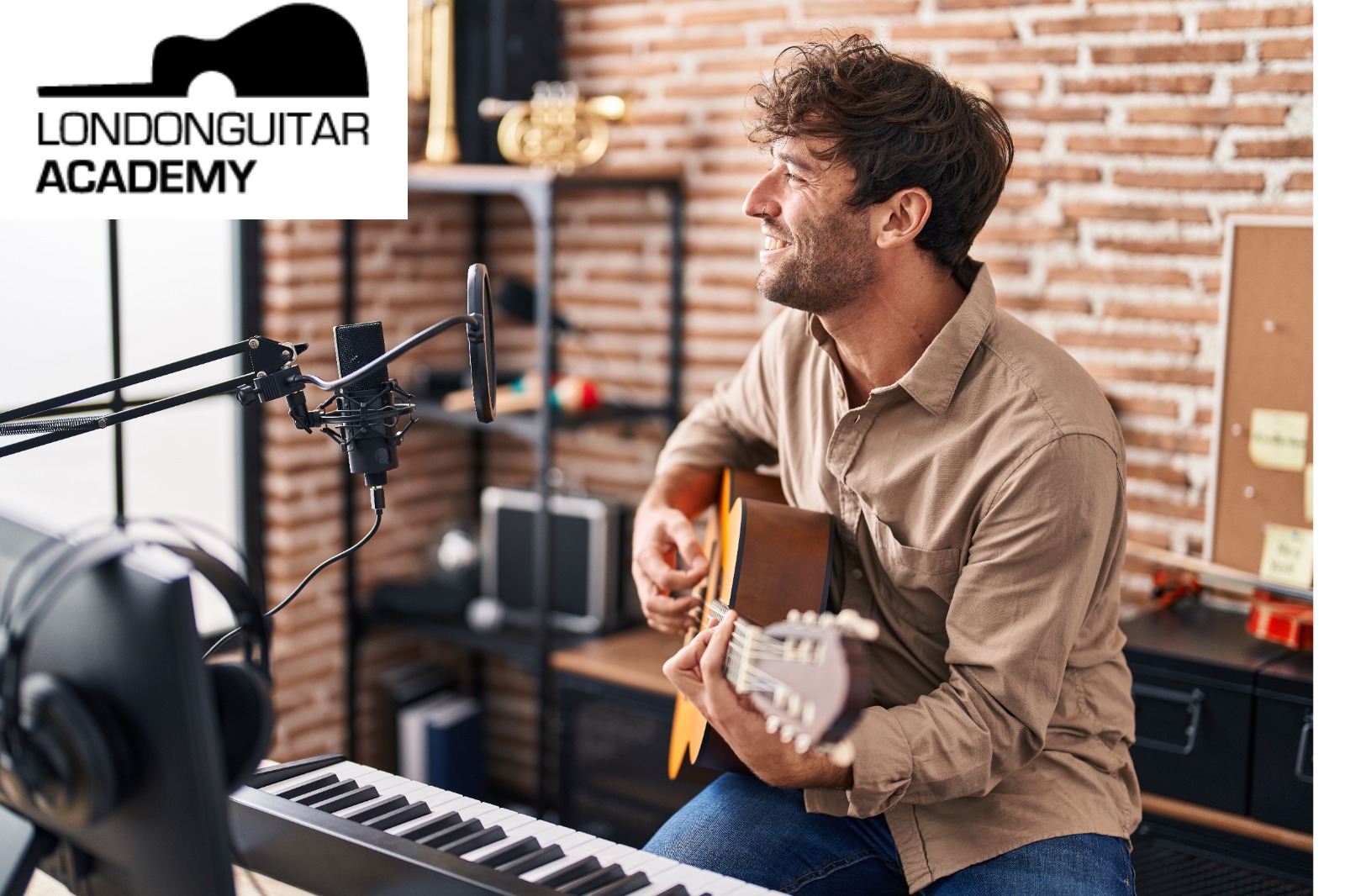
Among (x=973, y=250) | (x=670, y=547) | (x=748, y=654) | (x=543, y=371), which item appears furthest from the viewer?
(x=543, y=371)

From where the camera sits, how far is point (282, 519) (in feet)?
10.3

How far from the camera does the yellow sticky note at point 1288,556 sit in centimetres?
234

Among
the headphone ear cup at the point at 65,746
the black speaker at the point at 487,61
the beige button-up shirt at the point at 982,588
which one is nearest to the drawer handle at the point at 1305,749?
the beige button-up shirt at the point at 982,588

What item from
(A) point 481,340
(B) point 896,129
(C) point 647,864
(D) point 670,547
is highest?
(B) point 896,129

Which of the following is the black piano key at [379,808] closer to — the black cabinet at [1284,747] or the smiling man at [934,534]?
the smiling man at [934,534]

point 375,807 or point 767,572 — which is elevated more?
point 767,572

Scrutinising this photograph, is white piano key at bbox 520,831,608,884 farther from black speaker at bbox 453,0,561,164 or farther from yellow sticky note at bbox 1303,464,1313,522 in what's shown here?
black speaker at bbox 453,0,561,164

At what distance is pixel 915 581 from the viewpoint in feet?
5.51

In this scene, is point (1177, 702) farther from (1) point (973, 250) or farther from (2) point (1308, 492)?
(1) point (973, 250)

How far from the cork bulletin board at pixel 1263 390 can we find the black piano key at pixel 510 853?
5.46ft

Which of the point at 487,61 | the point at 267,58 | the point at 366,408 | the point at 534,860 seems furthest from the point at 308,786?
the point at 487,61

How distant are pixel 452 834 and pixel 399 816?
2.8 inches

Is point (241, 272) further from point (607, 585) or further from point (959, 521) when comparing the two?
point (959, 521)
